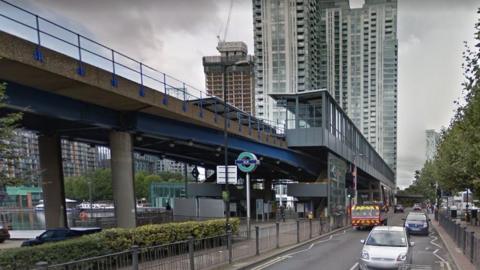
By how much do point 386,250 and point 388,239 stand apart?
1094mm

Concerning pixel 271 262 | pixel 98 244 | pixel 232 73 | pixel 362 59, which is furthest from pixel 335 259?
pixel 362 59

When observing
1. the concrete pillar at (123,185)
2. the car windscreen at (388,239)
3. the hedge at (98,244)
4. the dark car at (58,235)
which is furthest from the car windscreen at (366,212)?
the dark car at (58,235)

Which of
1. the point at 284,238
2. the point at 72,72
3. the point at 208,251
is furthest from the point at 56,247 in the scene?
the point at 284,238

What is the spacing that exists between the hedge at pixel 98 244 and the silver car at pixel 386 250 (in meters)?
8.01

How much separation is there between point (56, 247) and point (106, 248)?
2.19 m

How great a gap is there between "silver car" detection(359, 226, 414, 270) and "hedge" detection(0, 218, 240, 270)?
801cm

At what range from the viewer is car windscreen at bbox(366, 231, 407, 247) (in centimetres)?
1484

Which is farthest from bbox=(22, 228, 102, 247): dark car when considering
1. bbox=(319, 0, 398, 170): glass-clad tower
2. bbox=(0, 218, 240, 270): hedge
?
bbox=(319, 0, 398, 170): glass-clad tower

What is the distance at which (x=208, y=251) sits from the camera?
14891 millimetres

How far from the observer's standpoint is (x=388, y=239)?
49.7ft

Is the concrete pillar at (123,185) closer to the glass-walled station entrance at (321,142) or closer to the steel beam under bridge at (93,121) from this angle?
the steel beam under bridge at (93,121)

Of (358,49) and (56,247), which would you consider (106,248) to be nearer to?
(56,247)

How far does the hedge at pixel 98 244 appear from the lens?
11.8m

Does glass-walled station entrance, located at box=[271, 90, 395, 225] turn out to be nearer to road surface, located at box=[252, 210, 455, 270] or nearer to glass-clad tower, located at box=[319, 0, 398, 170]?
road surface, located at box=[252, 210, 455, 270]
